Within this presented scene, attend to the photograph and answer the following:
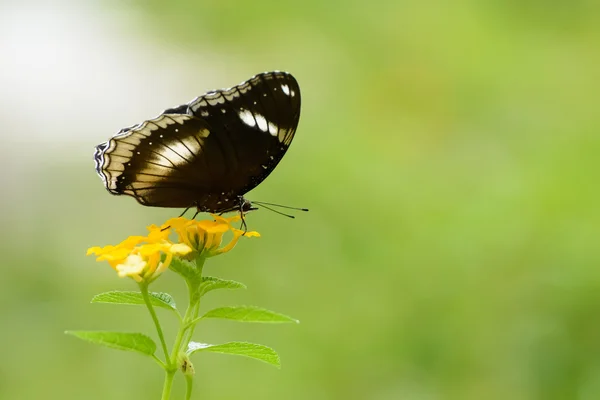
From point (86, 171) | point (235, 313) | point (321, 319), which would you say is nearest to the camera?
point (235, 313)

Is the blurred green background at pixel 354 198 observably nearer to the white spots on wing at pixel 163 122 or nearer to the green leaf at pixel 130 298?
the white spots on wing at pixel 163 122

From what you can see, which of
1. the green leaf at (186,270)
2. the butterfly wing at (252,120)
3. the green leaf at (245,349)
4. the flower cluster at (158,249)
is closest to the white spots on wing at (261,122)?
the butterfly wing at (252,120)

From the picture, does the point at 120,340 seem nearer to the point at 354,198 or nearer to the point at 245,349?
the point at 245,349

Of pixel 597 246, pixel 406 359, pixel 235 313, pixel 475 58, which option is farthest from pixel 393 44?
pixel 235 313

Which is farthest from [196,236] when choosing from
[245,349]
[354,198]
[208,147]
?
[354,198]

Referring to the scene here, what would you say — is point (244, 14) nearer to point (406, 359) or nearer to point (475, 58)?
point (475, 58)

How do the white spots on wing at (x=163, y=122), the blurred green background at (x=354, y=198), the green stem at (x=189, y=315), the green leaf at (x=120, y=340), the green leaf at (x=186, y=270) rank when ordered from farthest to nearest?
Result: the blurred green background at (x=354, y=198) < the white spots on wing at (x=163, y=122) < the green leaf at (x=186, y=270) < the green stem at (x=189, y=315) < the green leaf at (x=120, y=340)
